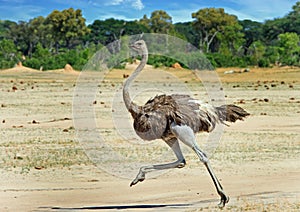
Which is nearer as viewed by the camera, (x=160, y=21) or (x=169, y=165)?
(x=169, y=165)

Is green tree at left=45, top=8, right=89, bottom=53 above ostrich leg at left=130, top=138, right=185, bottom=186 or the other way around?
above

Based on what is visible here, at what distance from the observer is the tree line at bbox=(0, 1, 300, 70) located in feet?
212

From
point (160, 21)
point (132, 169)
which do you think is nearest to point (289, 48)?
point (160, 21)

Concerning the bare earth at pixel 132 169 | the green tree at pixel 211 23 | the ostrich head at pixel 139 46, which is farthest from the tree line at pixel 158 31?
the ostrich head at pixel 139 46

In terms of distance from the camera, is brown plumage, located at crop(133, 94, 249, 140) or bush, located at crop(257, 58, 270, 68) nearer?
brown plumage, located at crop(133, 94, 249, 140)

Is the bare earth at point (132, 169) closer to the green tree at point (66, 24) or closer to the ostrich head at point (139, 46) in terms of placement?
the ostrich head at point (139, 46)

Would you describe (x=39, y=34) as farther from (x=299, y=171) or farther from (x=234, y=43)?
(x=299, y=171)

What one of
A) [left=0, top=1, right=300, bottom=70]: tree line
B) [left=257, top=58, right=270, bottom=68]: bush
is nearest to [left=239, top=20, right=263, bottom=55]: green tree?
[left=0, top=1, right=300, bottom=70]: tree line

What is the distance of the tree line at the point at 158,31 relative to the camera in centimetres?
6469

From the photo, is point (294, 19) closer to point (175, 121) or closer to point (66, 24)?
point (66, 24)

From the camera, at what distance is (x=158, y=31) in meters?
81.2

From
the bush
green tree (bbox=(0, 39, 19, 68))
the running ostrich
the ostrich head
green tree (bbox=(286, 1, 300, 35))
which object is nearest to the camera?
the running ostrich

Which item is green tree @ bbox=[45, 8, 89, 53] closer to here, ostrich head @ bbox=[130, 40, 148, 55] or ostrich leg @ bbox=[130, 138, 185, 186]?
ostrich head @ bbox=[130, 40, 148, 55]

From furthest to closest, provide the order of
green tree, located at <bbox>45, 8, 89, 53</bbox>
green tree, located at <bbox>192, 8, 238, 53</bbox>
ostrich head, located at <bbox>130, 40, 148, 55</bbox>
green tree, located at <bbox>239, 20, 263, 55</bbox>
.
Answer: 1. green tree, located at <bbox>239, 20, 263, 55</bbox>
2. green tree, located at <bbox>45, 8, 89, 53</bbox>
3. green tree, located at <bbox>192, 8, 238, 53</bbox>
4. ostrich head, located at <bbox>130, 40, 148, 55</bbox>
